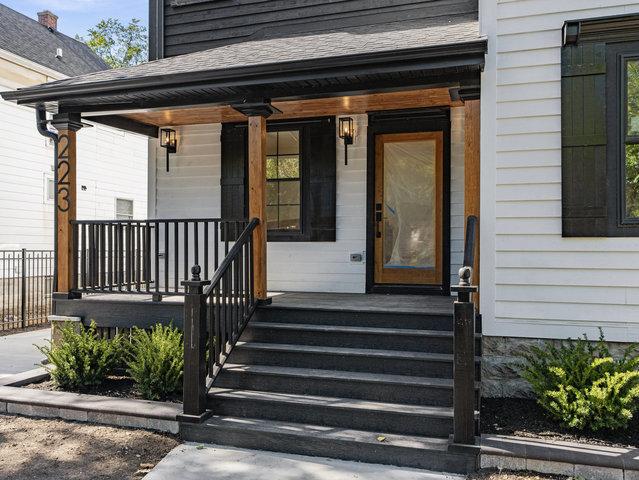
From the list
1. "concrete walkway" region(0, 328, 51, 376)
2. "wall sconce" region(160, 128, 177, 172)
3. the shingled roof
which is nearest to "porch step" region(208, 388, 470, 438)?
"concrete walkway" region(0, 328, 51, 376)

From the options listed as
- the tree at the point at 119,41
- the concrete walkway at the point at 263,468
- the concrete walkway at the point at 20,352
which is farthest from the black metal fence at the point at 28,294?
the tree at the point at 119,41

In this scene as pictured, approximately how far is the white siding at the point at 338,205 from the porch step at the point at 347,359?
191 cm

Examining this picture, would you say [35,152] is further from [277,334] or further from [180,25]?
[277,334]

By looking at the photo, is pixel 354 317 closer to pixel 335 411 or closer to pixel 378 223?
pixel 335 411

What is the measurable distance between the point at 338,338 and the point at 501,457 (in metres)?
1.66

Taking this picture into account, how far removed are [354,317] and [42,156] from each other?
931 cm

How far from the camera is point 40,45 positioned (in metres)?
12.5

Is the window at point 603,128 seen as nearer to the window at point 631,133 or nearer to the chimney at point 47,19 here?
the window at point 631,133

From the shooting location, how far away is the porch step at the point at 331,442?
3.44 m

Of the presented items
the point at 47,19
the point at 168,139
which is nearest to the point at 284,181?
the point at 168,139

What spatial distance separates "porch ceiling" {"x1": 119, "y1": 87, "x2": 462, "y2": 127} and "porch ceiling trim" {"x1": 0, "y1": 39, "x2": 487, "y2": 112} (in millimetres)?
285

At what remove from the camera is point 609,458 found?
10.8 ft

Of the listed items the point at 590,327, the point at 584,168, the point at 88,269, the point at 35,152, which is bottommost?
the point at 590,327

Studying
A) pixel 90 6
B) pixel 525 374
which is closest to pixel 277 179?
pixel 525 374
